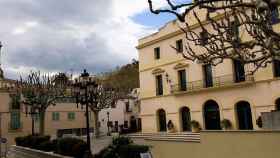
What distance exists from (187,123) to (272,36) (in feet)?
75.7

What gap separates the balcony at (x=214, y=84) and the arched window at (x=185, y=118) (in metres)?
1.81

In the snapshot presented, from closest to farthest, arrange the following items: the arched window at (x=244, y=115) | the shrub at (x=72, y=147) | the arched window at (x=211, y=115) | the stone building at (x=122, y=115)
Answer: the shrub at (x=72, y=147), the arched window at (x=244, y=115), the arched window at (x=211, y=115), the stone building at (x=122, y=115)

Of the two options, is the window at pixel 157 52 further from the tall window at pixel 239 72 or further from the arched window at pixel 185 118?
the tall window at pixel 239 72

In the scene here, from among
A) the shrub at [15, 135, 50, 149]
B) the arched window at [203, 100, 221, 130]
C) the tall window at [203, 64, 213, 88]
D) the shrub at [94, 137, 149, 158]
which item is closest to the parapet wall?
the shrub at [15, 135, 50, 149]

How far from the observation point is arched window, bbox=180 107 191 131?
99.4 feet

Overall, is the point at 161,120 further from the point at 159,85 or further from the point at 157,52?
the point at 157,52

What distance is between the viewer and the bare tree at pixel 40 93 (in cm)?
2936

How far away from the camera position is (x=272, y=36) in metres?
8.01

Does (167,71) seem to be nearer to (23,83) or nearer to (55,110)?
(23,83)

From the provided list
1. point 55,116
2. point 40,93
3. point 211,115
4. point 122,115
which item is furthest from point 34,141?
point 122,115

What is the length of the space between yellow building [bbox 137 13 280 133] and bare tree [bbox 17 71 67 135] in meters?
9.22

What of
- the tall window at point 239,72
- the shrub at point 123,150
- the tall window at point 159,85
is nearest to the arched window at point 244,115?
the tall window at point 239,72

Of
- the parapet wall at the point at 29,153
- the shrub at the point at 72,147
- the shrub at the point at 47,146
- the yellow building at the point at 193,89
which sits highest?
the yellow building at the point at 193,89

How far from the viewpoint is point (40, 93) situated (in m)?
30.2
